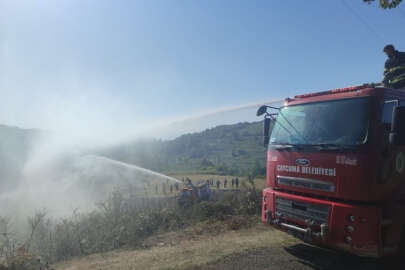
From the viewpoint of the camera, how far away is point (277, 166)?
5.28 m

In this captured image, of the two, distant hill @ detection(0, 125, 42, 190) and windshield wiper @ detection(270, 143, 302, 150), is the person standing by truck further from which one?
distant hill @ detection(0, 125, 42, 190)

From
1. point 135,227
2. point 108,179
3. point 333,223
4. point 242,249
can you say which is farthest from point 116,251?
point 108,179

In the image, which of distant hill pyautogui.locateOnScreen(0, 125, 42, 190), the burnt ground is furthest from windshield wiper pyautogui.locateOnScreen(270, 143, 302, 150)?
distant hill pyautogui.locateOnScreen(0, 125, 42, 190)

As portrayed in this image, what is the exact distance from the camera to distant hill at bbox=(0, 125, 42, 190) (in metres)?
25.8

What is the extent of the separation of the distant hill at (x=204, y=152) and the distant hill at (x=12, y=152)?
42.5 feet

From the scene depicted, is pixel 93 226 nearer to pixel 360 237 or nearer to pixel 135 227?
pixel 135 227

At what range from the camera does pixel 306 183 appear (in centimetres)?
473

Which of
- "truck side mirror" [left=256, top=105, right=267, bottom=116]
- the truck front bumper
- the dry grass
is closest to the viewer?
the truck front bumper

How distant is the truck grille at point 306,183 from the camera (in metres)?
4.41

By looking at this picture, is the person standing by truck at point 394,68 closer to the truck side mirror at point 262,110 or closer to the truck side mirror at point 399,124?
the truck side mirror at point 399,124

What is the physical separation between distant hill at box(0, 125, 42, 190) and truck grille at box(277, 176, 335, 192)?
86.6 ft

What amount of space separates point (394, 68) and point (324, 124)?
2659 mm

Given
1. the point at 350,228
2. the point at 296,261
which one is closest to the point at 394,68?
the point at 350,228

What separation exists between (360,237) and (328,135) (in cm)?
146
